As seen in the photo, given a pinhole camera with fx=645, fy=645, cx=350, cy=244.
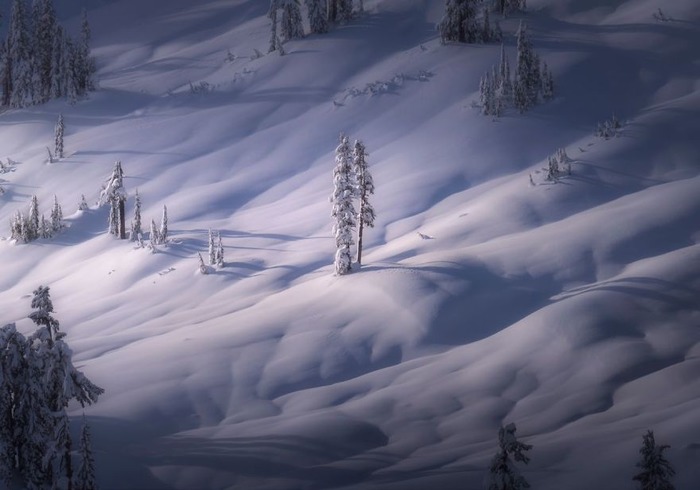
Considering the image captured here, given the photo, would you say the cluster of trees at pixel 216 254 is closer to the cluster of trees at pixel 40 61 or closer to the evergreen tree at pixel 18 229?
the evergreen tree at pixel 18 229

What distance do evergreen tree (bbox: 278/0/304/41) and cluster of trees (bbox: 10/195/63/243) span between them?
29.2 meters

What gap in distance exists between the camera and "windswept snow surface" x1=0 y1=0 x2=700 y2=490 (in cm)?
1700

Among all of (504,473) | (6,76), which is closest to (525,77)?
(504,473)

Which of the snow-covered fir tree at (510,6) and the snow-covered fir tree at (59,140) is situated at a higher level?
the snow-covered fir tree at (510,6)

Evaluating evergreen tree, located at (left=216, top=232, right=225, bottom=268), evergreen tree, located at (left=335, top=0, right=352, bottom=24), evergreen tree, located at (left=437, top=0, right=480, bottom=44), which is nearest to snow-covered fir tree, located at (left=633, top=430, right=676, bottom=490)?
evergreen tree, located at (left=216, top=232, right=225, bottom=268)

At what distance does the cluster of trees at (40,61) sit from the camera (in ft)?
218

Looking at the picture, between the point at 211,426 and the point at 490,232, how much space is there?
54.1 feet

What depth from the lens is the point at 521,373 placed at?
1978cm

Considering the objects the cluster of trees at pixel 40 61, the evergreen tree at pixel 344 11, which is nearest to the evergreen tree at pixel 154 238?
the cluster of trees at pixel 40 61

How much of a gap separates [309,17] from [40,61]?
1192 inches

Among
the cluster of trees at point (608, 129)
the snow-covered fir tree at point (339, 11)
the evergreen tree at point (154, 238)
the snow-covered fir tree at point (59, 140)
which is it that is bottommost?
the evergreen tree at point (154, 238)

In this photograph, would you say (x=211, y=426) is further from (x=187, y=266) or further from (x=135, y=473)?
(x=187, y=266)

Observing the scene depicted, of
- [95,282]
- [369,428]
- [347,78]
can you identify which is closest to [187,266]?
[95,282]

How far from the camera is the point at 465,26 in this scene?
53.2 meters
